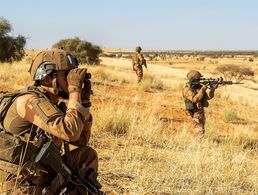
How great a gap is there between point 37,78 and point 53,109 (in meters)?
0.34

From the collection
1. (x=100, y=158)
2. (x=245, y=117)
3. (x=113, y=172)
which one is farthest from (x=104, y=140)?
(x=245, y=117)

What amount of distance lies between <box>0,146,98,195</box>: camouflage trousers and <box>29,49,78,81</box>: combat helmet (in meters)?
0.67

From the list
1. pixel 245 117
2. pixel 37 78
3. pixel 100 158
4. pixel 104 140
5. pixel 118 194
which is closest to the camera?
pixel 37 78

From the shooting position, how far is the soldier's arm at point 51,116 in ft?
10.8

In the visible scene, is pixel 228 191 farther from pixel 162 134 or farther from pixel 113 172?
pixel 162 134

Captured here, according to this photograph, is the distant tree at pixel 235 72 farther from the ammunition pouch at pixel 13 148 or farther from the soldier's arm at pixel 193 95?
the ammunition pouch at pixel 13 148

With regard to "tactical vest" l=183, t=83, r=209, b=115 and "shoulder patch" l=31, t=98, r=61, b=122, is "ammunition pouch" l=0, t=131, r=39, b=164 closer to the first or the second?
"shoulder patch" l=31, t=98, r=61, b=122

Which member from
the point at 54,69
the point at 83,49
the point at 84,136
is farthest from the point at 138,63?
the point at 83,49

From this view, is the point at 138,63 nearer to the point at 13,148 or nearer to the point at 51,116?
the point at 51,116

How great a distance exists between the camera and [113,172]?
207 inches

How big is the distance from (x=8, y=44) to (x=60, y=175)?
79.0 feet

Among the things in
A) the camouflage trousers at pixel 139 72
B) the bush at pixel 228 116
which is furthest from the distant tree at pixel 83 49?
the bush at pixel 228 116

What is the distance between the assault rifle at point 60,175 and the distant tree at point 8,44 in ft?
76.4

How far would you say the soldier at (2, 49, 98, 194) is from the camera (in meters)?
3.32
